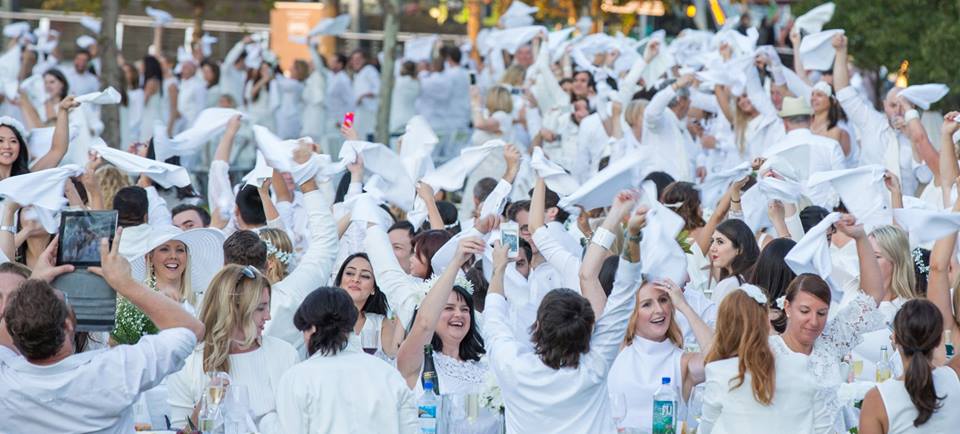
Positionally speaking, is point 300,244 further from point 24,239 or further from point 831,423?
point 831,423

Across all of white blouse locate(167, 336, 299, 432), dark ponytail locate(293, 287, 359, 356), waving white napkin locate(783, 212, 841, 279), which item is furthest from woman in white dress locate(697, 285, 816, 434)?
white blouse locate(167, 336, 299, 432)

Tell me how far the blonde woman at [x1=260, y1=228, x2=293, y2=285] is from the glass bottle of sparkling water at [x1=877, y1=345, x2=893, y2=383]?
3.41 meters

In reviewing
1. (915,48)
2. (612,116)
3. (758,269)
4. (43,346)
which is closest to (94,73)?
(612,116)

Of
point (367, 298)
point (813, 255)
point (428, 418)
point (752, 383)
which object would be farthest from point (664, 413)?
point (367, 298)

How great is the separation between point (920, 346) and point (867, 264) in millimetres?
1685

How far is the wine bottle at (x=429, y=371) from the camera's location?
7.50m

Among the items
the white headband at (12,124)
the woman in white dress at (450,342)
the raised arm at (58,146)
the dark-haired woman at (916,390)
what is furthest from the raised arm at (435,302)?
the raised arm at (58,146)

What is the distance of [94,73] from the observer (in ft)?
74.7

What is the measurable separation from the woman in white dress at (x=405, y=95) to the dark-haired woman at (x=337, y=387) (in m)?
17.1

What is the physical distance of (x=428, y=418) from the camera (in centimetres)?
720

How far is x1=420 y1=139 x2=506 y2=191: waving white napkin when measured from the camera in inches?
396

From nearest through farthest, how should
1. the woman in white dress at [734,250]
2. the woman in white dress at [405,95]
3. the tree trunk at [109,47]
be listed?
the woman in white dress at [734,250] < the tree trunk at [109,47] < the woman in white dress at [405,95]

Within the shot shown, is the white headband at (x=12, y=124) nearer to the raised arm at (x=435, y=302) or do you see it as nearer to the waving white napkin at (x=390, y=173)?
the waving white napkin at (x=390, y=173)

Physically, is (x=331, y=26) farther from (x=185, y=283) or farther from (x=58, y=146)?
(x=185, y=283)
